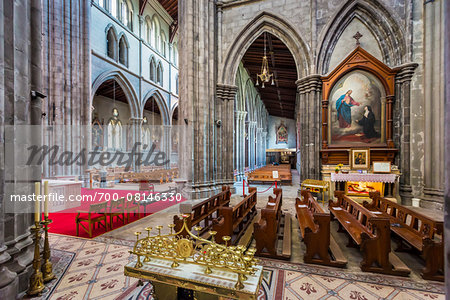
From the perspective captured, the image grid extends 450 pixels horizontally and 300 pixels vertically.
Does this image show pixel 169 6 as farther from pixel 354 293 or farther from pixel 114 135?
pixel 354 293

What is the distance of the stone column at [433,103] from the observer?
21.2 feet

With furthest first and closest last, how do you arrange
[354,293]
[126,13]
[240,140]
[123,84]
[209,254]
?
[240,140] → [123,84] → [126,13] → [354,293] → [209,254]

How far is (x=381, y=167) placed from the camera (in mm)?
6820

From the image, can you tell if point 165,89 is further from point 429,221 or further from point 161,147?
point 429,221

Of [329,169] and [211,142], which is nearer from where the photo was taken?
[329,169]

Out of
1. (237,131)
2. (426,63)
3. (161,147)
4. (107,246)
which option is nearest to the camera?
(107,246)

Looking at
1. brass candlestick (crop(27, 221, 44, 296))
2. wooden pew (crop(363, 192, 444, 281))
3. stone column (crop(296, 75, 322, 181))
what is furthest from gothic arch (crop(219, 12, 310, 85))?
brass candlestick (crop(27, 221, 44, 296))

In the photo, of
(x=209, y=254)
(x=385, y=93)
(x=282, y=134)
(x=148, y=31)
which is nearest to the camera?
(x=209, y=254)

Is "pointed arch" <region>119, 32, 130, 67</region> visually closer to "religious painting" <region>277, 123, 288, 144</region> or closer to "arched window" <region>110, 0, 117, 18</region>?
"arched window" <region>110, 0, 117, 18</region>

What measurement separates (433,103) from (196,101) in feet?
24.9

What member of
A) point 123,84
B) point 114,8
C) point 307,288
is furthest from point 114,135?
point 307,288

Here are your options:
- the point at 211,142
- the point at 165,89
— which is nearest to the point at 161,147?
the point at 165,89

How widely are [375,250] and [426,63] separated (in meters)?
7.13

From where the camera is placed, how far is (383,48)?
7.63m
